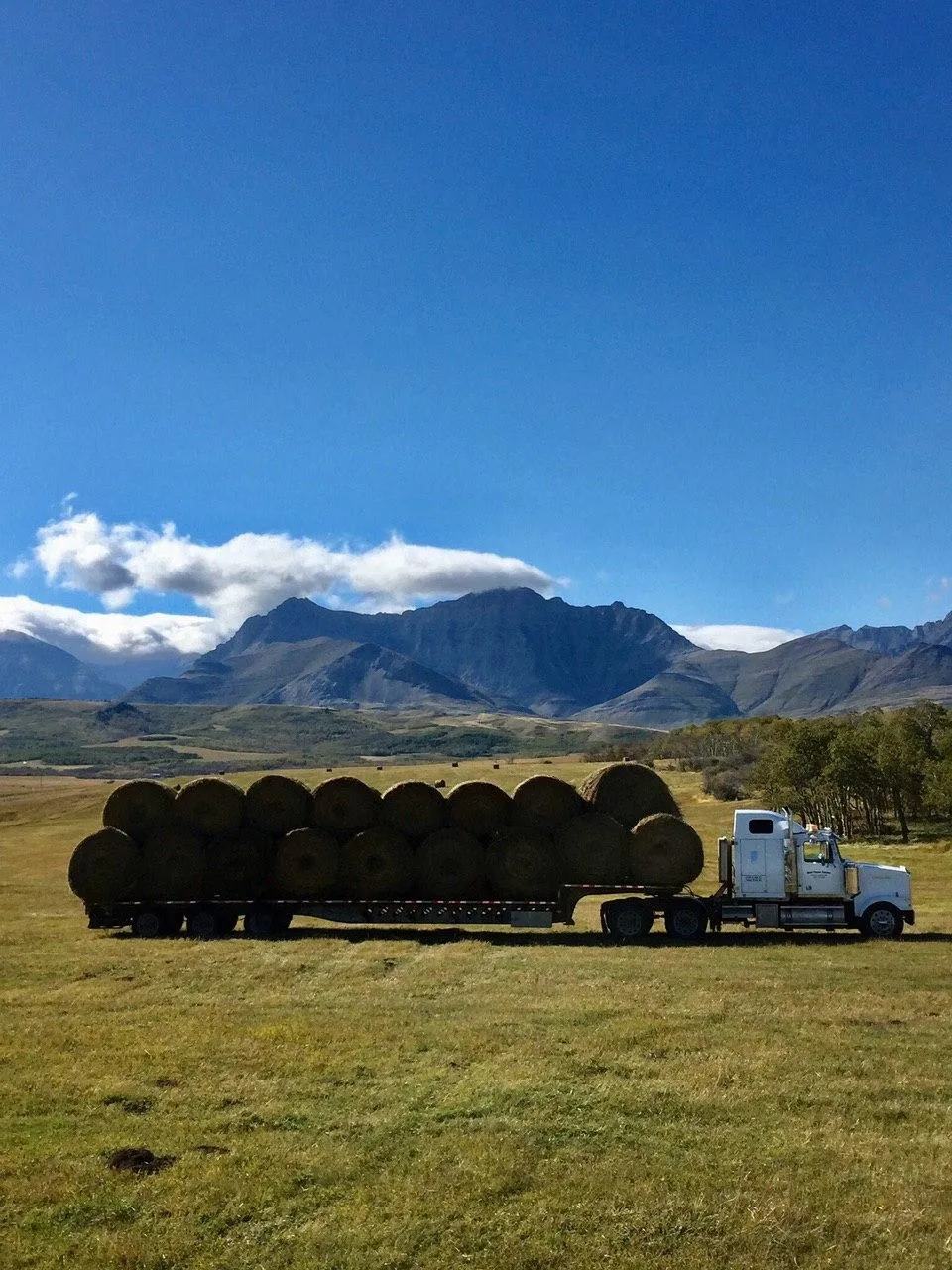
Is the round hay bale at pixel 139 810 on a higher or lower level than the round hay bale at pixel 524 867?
higher

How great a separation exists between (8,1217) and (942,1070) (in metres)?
10.2

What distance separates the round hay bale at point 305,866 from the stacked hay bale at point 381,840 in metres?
0.03

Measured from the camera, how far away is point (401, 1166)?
900 cm

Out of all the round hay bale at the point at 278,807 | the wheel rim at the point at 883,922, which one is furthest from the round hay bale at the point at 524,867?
the wheel rim at the point at 883,922

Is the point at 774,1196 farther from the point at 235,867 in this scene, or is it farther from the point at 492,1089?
the point at 235,867

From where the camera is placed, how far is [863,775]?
207 feet

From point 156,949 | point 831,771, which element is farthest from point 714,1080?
point 831,771

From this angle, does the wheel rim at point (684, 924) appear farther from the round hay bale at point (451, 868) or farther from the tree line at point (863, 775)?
the tree line at point (863, 775)

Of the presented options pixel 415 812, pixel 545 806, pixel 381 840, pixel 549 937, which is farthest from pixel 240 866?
pixel 549 937

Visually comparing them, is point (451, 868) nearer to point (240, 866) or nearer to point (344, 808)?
point (344, 808)

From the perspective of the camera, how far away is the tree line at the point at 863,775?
206ft

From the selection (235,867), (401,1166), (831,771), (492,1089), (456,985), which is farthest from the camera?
(831,771)

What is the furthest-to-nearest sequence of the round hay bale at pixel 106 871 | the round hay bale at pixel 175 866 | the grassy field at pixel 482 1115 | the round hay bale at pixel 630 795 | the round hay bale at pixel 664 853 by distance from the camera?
the round hay bale at pixel 175 866
the round hay bale at pixel 106 871
the round hay bale at pixel 630 795
the round hay bale at pixel 664 853
the grassy field at pixel 482 1115

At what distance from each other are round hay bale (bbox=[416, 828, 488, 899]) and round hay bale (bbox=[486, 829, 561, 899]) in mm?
403
